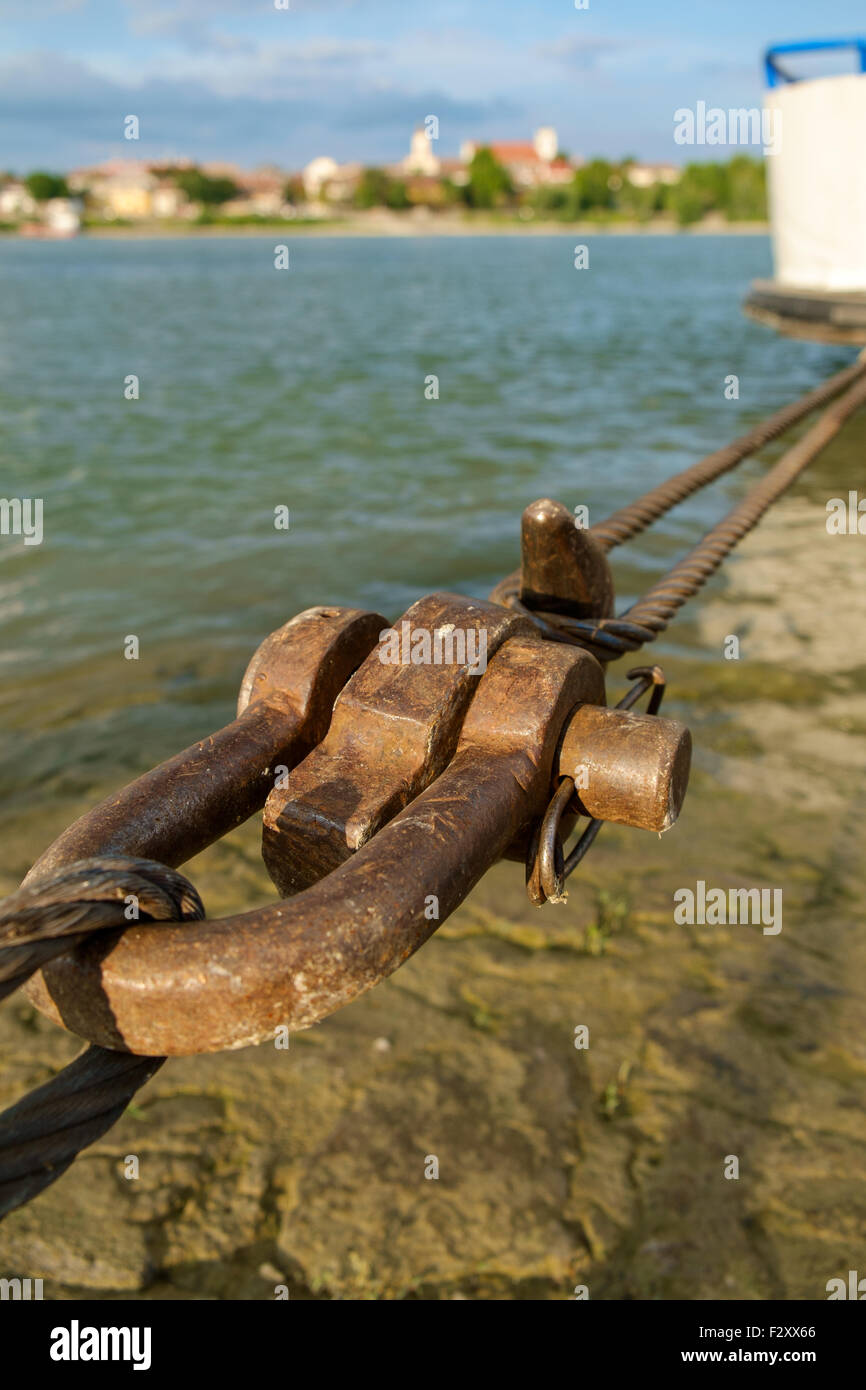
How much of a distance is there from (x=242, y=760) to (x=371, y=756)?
15cm

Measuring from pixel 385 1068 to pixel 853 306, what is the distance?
1062 cm

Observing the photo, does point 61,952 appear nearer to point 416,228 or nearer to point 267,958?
point 267,958

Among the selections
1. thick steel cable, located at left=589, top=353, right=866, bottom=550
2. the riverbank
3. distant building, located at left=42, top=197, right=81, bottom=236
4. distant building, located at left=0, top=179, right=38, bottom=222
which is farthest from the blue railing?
distant building, located at left=0, top=179, right=38, bottom=222

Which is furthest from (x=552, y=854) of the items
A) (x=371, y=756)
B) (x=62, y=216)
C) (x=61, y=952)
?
(x=62, y=216)

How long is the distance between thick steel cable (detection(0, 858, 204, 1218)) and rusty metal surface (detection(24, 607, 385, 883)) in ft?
0.49

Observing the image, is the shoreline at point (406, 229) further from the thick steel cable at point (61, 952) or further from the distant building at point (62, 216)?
the thick steel cable at point (61, 952)

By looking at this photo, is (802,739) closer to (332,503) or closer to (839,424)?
(839,424)

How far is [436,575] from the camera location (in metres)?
7.72

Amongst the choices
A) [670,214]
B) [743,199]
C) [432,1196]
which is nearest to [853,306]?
[432,1196]

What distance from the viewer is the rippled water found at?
6.08 meters

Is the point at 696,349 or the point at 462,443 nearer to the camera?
the point at 462,443

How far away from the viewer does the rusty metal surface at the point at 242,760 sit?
42.5 inches

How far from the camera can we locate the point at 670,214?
112 m

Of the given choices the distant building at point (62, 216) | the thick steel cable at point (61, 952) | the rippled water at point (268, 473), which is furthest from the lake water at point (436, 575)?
the distant building at point (62, 216)
